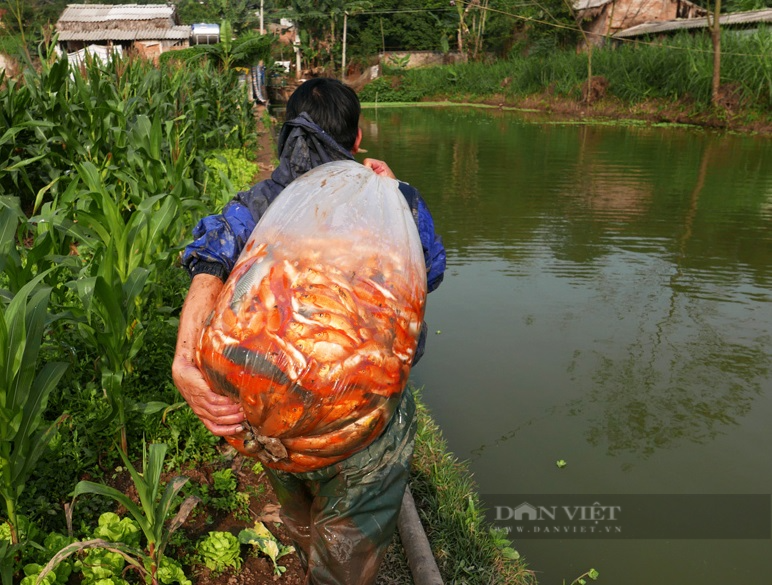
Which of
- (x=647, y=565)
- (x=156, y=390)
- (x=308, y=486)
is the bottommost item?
(x=647, y=565)

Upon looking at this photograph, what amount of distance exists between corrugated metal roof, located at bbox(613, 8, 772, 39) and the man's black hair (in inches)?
741

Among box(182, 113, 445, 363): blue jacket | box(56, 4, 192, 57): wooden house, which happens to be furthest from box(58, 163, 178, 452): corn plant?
box(56, 4, 192, 57): wooden house

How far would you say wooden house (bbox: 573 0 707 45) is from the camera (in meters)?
23.5

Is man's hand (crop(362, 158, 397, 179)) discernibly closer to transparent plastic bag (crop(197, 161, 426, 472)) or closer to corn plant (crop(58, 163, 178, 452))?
transparent plastic bag (crop(197, 161, 426, 472))

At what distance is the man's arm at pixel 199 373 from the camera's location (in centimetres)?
132

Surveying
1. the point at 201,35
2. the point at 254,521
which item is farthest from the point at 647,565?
the point at 201,35

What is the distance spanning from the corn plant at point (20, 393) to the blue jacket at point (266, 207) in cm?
44

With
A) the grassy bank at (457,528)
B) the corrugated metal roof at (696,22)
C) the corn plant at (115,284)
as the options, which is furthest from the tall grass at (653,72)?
the corn plant at (115,284)

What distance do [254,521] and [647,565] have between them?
1.43 meters

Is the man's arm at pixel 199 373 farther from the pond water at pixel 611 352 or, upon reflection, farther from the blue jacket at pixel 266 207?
the pond water at pixel 611 352

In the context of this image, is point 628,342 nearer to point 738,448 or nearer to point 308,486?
point 738,448

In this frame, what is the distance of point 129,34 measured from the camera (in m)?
24.5

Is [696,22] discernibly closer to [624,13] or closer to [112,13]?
[624,13]

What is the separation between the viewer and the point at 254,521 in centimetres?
226
